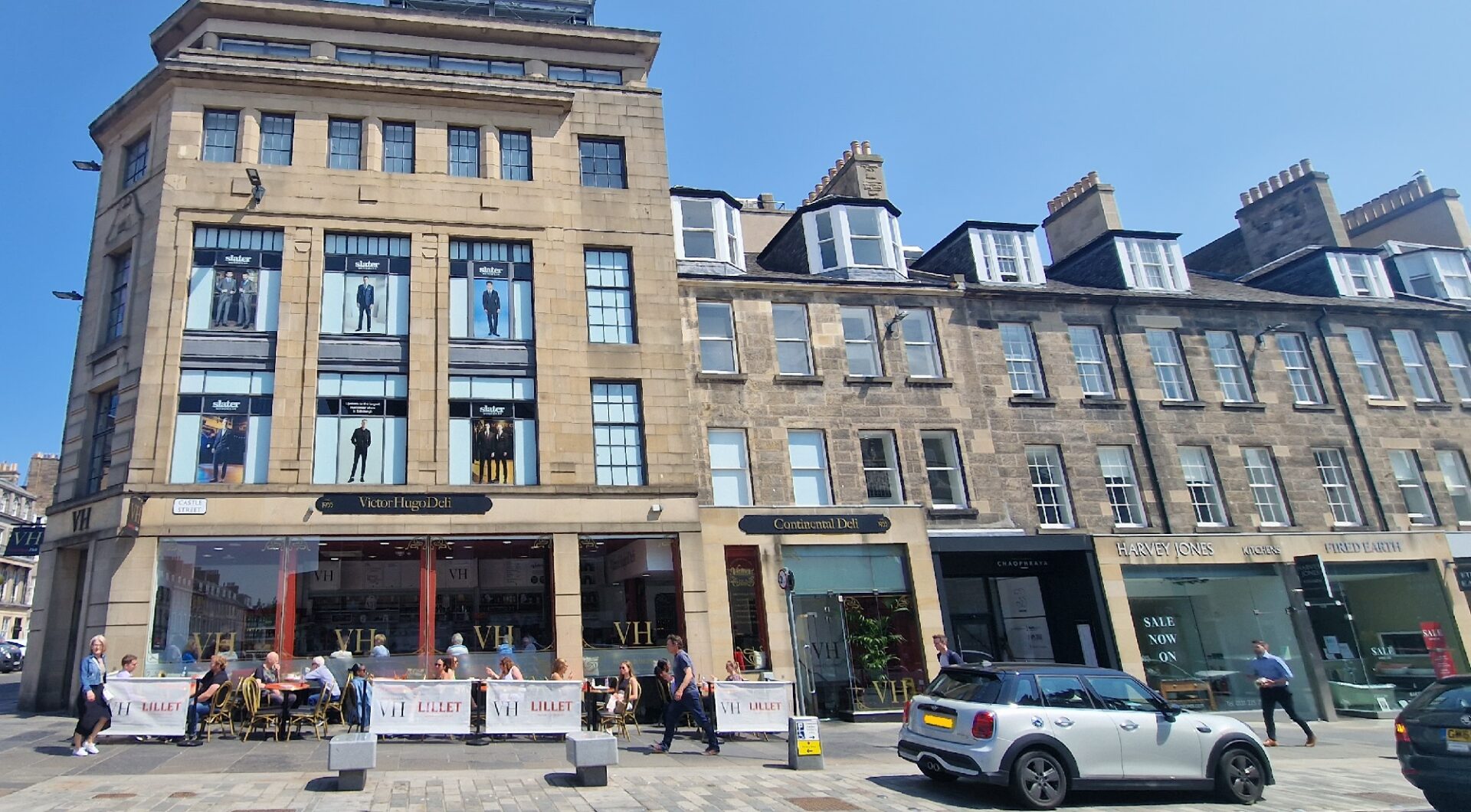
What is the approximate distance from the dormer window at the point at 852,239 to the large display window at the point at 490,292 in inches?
307

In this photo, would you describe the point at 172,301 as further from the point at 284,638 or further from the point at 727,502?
→ the point at 727,502

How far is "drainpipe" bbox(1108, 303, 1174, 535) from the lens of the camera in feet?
72.8

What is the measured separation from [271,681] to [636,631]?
6941 millimetres

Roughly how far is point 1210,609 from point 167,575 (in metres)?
23.2

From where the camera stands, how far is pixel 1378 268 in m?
27.4

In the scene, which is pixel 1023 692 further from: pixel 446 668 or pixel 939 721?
pixel 446 668

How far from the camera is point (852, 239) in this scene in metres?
23.3

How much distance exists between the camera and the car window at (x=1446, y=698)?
32.0ft

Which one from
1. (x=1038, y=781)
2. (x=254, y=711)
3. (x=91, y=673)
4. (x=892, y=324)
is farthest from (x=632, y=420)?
(x=1038, y=781)

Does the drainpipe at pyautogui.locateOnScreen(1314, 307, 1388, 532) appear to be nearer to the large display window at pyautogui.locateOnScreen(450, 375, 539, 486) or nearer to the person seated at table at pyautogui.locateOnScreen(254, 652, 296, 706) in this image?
the large display window at pyautogui.locateOnScreen(450, 375, 539, 486)

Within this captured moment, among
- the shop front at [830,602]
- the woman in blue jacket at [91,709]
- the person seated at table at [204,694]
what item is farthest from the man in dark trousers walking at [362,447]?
the shop front at [830,602]

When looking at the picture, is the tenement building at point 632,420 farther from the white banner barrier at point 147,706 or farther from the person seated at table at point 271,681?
the white banner barrier at point 147,706

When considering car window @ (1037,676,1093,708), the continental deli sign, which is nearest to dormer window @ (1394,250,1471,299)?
the continental deli sign

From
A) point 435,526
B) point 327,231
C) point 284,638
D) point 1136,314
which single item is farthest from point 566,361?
point 1136,314
